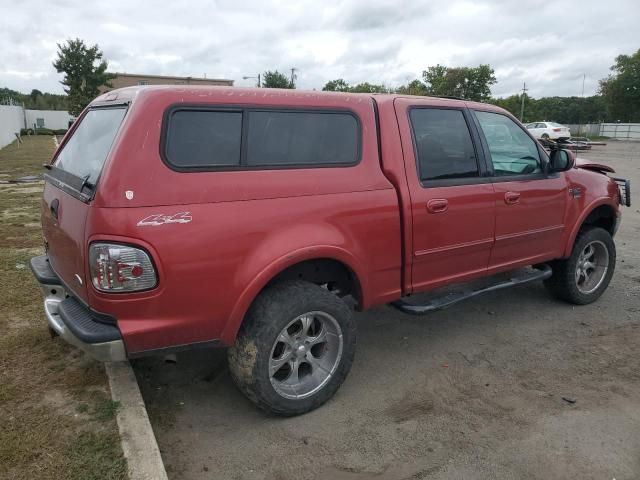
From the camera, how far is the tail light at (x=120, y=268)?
8.36 ft

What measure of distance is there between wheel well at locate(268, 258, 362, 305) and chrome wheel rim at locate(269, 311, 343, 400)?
275mm

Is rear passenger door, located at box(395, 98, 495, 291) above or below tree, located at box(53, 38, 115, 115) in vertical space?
below

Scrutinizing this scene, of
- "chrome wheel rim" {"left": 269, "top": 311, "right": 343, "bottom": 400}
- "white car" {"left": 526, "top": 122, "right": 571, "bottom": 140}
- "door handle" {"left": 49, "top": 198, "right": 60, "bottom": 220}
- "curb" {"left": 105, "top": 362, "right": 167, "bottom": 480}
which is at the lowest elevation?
"curb" {"left": 105, "top": 362, "right": 167, "bottom": 480}

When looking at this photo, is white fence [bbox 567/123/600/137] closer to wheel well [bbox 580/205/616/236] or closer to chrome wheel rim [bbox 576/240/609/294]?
wheel well [bbox 580/205/616/236]

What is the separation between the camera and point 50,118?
171 feet

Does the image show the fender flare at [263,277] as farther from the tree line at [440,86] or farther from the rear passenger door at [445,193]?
the tree line at [440,86]

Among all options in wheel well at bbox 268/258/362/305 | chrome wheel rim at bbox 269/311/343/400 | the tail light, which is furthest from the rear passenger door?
the tail light

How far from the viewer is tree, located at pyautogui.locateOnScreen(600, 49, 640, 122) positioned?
1975 inches

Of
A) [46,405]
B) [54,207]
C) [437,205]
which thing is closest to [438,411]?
[437,205]

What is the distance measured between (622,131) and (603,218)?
48.8 meters

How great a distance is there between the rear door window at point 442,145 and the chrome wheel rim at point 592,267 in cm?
192

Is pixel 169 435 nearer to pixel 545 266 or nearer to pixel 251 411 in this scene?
pixel 251 411

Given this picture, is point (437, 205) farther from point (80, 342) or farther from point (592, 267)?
point (592, 267)

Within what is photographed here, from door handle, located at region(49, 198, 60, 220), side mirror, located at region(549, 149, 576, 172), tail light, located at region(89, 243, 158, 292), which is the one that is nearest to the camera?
tail light, located at region(89, 243, 158, 292)
